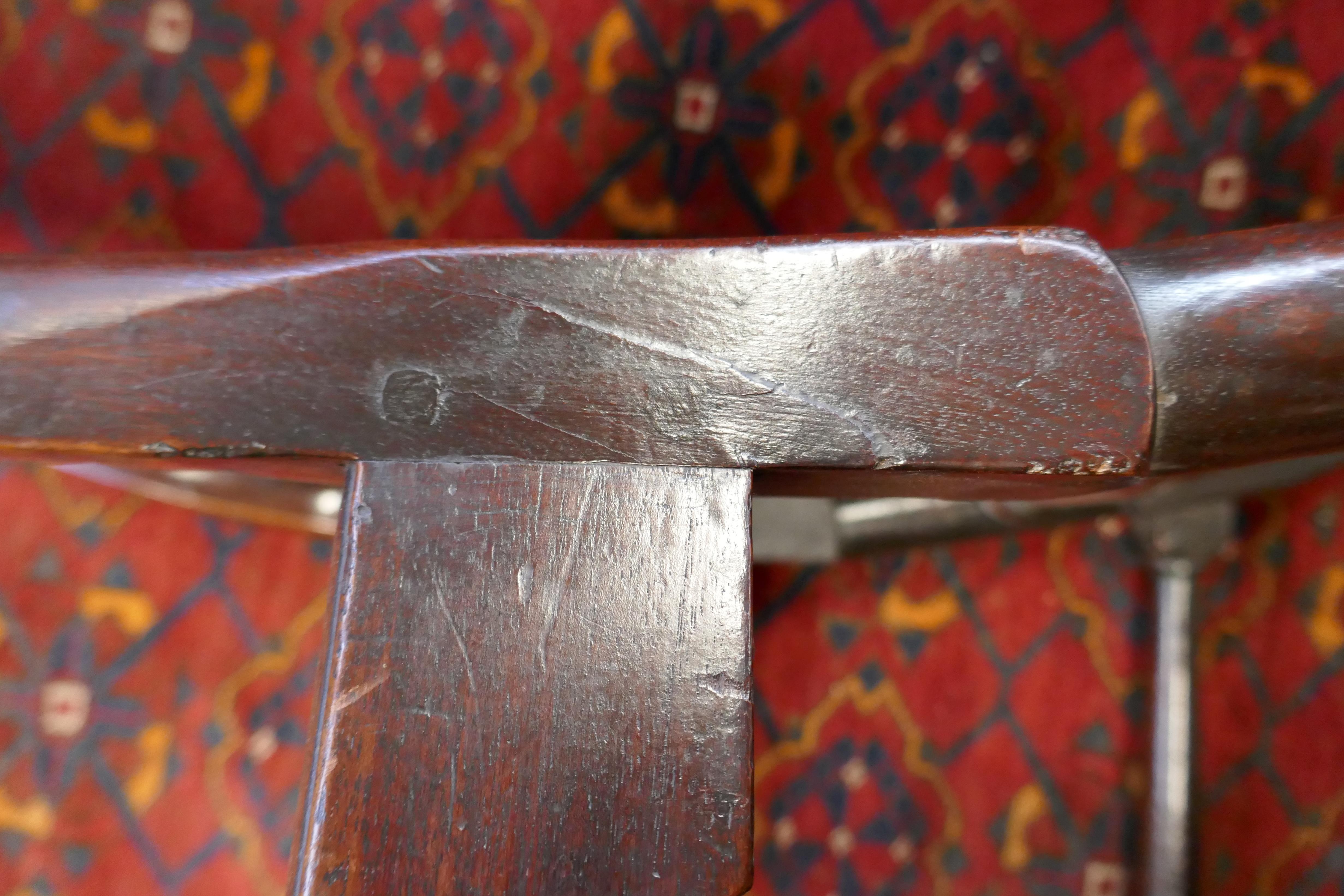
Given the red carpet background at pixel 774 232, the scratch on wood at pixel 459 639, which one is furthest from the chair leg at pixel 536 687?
the red carpet background at pixel 774 232

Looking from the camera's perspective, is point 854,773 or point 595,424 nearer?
point 595,424

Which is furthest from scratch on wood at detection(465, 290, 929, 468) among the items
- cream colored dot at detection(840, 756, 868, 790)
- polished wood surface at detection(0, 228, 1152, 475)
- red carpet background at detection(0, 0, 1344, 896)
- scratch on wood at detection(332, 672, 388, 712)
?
cream colored dot at detection(840, 756, 868, 790)

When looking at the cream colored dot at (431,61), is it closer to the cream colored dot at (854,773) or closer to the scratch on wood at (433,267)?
the scratch on wood at (433,267)

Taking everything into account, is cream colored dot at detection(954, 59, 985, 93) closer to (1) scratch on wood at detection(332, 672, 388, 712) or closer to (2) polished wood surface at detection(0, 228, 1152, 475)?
(2) polished wood surface at detection(0, 228, 1152, 475)

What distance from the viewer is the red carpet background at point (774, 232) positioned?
79 centimetres

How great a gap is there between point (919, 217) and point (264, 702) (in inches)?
31.8

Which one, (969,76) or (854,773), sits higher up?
(969,76)

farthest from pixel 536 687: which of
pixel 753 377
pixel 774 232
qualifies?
pixel 774 232

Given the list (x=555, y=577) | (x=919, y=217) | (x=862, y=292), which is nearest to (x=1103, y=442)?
(x=862, y=292)

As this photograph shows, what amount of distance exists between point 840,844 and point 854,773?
0.23 ft

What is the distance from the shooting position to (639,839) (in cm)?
29

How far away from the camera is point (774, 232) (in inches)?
33.0

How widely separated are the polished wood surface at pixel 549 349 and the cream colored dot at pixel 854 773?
0.66 metres

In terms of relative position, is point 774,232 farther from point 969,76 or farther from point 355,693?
point 355,693
